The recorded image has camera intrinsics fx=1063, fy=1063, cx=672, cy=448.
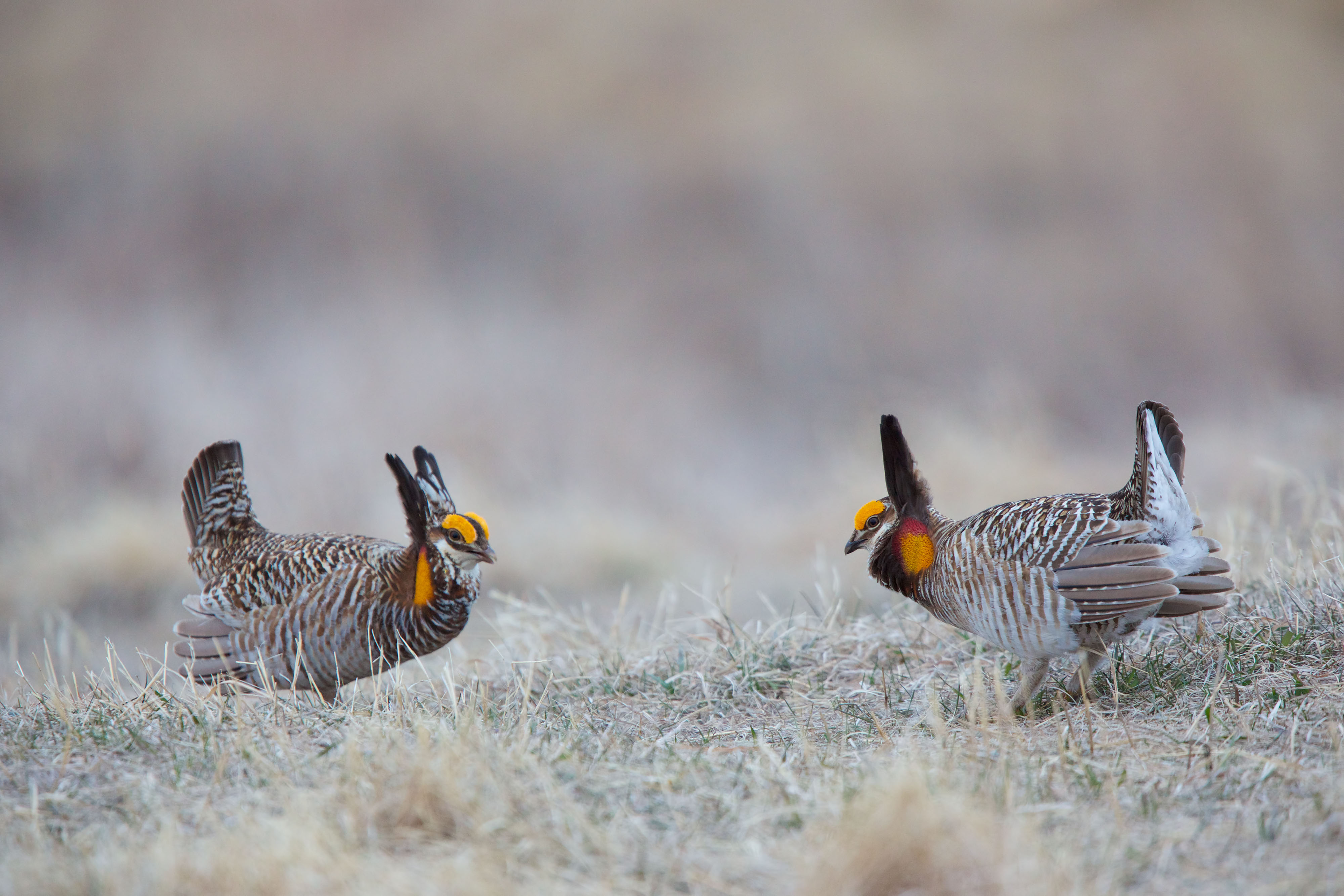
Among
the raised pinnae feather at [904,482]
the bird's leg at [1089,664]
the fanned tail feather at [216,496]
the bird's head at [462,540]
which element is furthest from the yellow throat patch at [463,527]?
the bird's leg at [1089,664]

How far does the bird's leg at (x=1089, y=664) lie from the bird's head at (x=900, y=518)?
50cm

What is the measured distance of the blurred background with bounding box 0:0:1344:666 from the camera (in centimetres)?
951

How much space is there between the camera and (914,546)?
3262mm

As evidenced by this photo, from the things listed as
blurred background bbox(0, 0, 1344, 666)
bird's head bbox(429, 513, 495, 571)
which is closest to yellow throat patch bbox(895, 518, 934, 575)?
bird's head bbox(429, 513, 495, 571)

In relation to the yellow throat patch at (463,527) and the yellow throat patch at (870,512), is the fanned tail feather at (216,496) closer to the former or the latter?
the yellow throat patch at (463,527)

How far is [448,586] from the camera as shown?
11.2ft

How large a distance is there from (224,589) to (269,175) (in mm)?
8071

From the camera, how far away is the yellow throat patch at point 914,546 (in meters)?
3.23

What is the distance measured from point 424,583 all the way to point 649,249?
8.38 metres

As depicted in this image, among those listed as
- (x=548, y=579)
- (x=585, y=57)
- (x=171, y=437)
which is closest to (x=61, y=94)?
(x=171, y=437)

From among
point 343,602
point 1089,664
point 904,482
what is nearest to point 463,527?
point 343,602

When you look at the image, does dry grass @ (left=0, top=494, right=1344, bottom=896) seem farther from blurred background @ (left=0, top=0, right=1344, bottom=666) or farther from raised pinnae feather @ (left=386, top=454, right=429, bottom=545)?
blurred background @ (left=0, top=0, right=1344, bottom=666)

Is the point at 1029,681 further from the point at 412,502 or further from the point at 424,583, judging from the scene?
the point at 412,502

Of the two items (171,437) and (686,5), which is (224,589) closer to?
(171,437)
